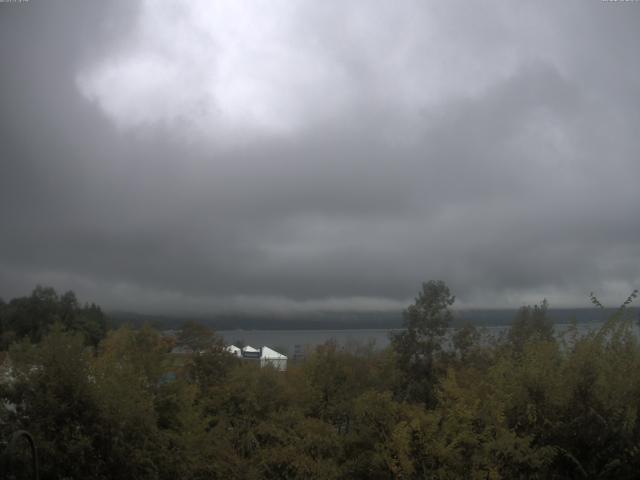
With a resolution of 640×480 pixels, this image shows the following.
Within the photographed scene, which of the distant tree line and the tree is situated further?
the tree

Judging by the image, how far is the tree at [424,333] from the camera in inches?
1565

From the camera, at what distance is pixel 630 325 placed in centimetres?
2308

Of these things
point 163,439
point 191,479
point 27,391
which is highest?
point 27,391

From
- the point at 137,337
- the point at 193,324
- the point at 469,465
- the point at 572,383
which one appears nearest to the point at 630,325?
the point at 572,383

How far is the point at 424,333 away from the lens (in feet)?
133

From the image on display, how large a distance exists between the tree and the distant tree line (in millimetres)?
3894

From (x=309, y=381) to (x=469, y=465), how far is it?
13511mm

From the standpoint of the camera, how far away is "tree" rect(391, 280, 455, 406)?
39750mm

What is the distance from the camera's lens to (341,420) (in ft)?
110

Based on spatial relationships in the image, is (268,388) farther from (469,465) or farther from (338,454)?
(469,465)

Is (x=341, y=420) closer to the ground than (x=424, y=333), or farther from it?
closer to the ground

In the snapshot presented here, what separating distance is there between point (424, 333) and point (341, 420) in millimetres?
9315

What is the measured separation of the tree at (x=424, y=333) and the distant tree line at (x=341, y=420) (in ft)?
12.8

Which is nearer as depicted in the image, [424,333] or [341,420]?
[341,420]
